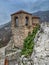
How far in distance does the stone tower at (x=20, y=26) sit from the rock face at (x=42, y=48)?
16.3 m

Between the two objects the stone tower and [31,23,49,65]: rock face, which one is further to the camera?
the stone tower

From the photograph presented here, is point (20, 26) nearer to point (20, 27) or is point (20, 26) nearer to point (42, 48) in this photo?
point (20, 27)

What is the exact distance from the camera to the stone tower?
3741 cm

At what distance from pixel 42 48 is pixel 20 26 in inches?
722

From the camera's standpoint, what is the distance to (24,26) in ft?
Answer: 124

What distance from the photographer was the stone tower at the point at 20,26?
3741 cm

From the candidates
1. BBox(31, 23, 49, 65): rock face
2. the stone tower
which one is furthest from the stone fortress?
BBox(31, 23, 49, 65): rock face

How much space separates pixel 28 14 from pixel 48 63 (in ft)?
65.7

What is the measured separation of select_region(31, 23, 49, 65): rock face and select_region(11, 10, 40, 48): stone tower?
640 inches

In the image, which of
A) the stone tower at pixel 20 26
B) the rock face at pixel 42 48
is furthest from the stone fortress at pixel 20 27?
the rock face at pixel 42 48

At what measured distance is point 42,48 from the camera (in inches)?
766

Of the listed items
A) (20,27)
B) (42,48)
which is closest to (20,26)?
(20,27)

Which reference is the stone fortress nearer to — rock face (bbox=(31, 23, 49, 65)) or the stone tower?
the stone tower

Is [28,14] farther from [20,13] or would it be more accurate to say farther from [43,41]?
[43,41]
